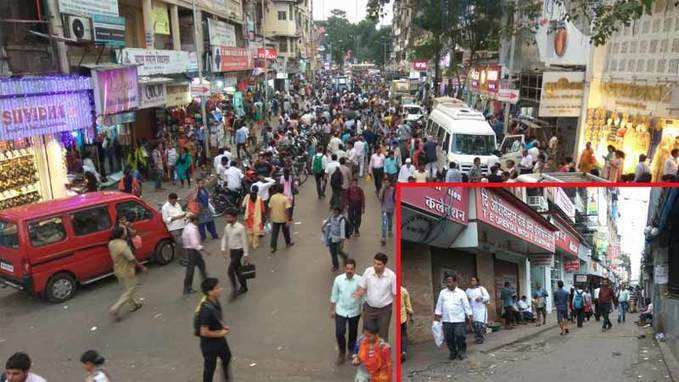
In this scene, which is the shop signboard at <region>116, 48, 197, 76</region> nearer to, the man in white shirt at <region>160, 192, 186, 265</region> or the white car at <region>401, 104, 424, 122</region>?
the man in white shirt at <region>160, 192, 186, 265</region>

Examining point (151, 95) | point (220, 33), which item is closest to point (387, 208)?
point (151, 95)

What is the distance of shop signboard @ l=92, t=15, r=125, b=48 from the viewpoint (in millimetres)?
14055

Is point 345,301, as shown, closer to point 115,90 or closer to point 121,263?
point 121,263

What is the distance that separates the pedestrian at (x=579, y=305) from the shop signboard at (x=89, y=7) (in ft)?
44.7

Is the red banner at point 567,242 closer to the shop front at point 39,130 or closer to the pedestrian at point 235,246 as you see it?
the pedestrian at point 235,246

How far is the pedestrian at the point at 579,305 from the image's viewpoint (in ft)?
8.96

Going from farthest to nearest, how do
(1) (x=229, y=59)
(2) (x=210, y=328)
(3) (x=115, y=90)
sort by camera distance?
(1) (x=229, y=59) < (3) (x=115, y=90) < (2) (x=210, y=328)

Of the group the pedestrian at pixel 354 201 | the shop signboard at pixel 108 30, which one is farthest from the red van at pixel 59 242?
the shop signboard at pixel 108 30

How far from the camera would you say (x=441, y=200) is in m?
2.87

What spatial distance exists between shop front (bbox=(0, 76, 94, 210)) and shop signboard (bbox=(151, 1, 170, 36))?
7601mm

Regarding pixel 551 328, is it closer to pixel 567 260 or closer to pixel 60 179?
pixel 567 260

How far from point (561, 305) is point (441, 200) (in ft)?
2.65

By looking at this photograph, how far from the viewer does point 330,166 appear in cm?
1355

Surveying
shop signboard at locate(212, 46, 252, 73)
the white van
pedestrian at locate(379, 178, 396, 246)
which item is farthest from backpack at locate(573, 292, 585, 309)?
shop signboard at locate(212, 46, 252, 73)
